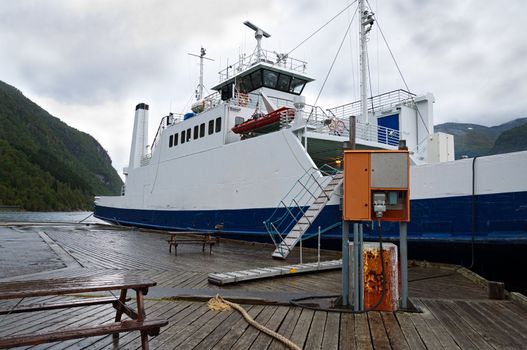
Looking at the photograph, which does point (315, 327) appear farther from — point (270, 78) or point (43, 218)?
point (43, 218)

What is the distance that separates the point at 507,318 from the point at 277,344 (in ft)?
6.76

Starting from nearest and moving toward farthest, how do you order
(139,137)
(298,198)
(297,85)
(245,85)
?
(298,198) → (245,85) → (297,85) → (139,137)

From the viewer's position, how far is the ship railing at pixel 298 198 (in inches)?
336

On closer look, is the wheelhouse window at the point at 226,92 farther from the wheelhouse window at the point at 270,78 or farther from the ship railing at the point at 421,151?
the ship railing at the point at 421,151

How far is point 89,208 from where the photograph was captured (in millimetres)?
88312

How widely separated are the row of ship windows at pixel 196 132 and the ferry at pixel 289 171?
0.04 metres

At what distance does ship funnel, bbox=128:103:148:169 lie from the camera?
61.9 ft

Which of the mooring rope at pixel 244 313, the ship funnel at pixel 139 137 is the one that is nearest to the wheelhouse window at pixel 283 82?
the ship funnel at pixel 139 137

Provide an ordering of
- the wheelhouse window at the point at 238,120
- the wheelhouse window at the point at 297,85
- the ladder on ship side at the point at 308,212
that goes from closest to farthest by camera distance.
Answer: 1. the ladder on ship side at the point at 308,212
2. the wheelhouse window at the point at 238,120
3. the wheelhouse window at the point at 297,85

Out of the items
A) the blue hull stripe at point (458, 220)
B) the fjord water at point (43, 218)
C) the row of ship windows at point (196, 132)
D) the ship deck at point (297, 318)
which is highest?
the row of ship windows at point (196, 132)

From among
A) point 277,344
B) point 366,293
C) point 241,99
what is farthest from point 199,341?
point 241,99

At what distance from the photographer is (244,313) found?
10.1 feet

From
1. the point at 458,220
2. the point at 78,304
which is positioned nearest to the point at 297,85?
the point at 458,220

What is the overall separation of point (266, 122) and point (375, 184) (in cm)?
732
